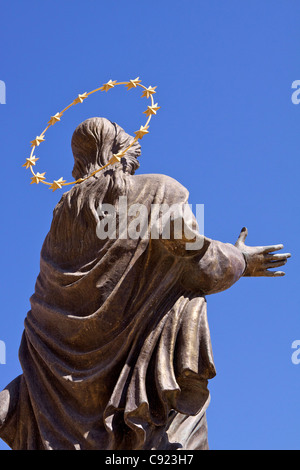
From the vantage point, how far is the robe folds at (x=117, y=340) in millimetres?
7934

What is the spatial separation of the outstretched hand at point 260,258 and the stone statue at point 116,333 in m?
0.22

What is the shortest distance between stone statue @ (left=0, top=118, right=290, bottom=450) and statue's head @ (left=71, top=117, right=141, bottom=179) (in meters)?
0.17

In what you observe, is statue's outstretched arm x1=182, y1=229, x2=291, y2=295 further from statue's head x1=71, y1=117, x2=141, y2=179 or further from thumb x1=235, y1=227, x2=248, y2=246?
statue's head x1=71, y1=117, x2=141, y2=179

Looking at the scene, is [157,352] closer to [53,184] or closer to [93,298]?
[93,298]

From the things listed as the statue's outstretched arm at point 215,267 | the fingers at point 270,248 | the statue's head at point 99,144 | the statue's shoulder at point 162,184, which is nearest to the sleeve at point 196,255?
the statue's outstretched arm at point 215,267

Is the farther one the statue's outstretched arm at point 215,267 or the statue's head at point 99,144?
the statue's head at point 99,144

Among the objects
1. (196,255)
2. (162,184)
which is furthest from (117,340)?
(162,184)

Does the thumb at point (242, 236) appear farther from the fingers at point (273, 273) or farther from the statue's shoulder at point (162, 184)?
the statue's shoulder at point (162, 184)

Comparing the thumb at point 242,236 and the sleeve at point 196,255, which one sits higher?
the thumb at point 242,236

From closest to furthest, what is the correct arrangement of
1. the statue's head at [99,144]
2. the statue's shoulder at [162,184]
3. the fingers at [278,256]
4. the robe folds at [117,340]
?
the robe folds at [117,340] < the statue's shoulder at [162,184] < the statue's head at [99,144] < the fingers at [278,256]

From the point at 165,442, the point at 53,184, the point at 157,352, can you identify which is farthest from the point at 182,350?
the point at 53,184

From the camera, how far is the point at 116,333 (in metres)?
8.26

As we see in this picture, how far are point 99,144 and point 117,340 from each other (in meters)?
1.91
